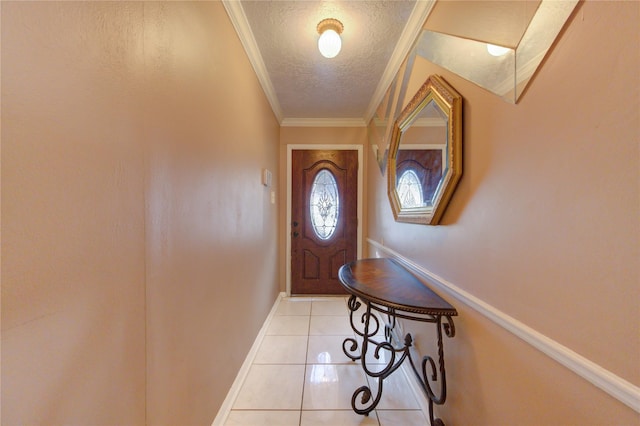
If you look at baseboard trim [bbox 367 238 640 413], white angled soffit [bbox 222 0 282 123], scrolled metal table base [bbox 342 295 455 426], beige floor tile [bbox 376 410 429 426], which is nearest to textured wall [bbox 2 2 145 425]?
white angled soffit [bbox 222 0 282 123]

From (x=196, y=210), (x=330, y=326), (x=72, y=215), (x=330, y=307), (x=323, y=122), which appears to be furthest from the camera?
(x=323, y=122)

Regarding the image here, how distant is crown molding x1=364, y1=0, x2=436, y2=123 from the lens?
55.4 inches

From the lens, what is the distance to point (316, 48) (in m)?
1.84

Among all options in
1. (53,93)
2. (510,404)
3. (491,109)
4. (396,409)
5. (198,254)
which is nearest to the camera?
(53,93)

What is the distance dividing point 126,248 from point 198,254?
1.38 feet

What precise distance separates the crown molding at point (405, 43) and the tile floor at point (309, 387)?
2383mm

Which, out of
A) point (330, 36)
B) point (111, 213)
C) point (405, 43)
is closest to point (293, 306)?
point (111, 213)

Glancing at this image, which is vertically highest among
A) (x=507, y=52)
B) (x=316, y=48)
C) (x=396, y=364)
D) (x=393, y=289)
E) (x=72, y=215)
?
(x=316, y=48)

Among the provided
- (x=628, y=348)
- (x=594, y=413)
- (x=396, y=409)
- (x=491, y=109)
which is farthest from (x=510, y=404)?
(x=491, y=109)

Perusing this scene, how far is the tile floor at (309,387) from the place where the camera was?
1377 mm

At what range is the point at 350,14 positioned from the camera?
153 centimetres

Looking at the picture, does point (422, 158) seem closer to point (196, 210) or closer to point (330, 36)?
point (330, 36)

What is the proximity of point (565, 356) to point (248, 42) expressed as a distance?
7.41ft

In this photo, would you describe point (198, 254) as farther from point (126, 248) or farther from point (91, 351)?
point (91, 351)
